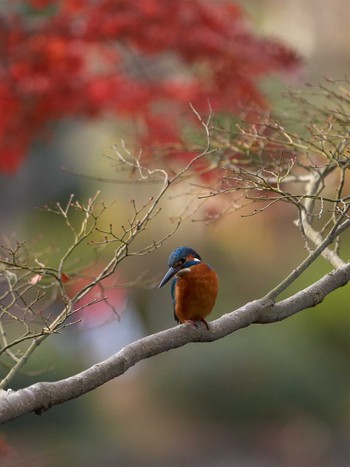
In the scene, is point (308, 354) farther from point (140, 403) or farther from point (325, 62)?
point (325, 62)

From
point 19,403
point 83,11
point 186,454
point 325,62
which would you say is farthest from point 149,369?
point 19,403

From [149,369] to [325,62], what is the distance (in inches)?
258

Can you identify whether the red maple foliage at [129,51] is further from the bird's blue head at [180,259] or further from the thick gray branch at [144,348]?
the thick gray branch at [144,348]

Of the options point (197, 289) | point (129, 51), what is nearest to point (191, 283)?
point (197, 289)

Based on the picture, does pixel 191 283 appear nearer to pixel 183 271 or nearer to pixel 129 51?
pixel 183 271

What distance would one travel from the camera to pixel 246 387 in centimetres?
984

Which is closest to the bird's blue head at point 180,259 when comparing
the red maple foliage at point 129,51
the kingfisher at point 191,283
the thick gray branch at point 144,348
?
the kingfisher at point 191,283

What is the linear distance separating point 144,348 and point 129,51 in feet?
14.2

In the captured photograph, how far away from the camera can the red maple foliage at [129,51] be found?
20.7 ft

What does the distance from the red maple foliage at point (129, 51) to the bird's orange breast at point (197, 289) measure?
297 cm

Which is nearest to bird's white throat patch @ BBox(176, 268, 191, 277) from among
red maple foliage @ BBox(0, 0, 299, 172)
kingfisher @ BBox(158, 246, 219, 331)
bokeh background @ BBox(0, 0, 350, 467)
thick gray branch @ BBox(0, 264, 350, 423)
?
kingfisher @ BBox(158, 246, 219, 331)

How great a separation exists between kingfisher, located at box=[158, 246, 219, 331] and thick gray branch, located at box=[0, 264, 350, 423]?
0.37 m

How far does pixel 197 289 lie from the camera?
3.28 metres

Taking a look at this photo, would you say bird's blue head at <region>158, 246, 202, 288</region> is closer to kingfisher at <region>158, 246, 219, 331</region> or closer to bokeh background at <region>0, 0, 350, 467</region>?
kingfisher at <region>158, 246, 219, 331</region>
